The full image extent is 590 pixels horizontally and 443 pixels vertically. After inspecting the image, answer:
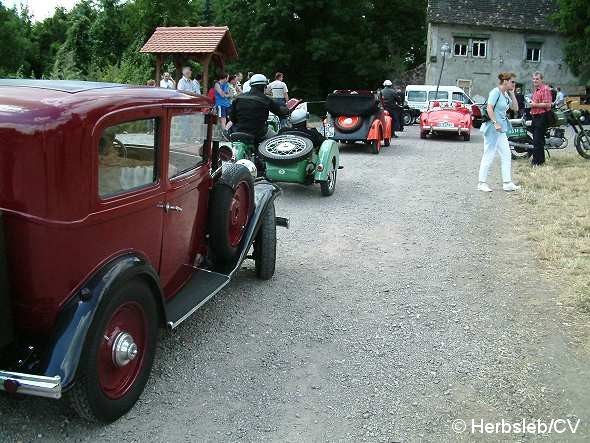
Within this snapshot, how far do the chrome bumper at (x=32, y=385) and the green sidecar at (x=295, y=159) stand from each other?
233 inches

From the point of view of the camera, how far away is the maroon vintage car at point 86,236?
9.15 feet

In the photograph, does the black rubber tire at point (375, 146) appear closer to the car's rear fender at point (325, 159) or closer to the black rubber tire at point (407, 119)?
the car's rear fender at point (325, 159)

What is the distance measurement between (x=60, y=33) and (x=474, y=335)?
112 feet

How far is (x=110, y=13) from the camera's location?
1010 inches

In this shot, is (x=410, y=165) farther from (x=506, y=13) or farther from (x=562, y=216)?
(x=506, y=13)

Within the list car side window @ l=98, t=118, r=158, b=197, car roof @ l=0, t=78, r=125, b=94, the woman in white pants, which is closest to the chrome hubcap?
car side window @ l=98, t=118, r=158, b=197

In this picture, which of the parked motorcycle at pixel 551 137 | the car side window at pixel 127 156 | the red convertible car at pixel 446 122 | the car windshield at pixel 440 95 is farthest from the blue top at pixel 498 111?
the car windshield at pixel 440 95

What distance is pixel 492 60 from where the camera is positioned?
38.1 meters

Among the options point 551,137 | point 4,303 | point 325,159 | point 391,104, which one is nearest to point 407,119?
point 391,104

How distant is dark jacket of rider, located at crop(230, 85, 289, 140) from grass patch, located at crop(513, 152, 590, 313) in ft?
11.9

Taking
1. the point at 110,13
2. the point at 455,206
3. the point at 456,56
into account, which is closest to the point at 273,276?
the point at 455,206

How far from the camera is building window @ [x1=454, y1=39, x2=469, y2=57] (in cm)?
3794

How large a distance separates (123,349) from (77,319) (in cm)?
34

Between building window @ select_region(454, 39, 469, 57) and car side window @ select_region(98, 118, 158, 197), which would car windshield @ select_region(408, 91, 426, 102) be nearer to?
building window @ select_region(454, 39, 469, 57)
